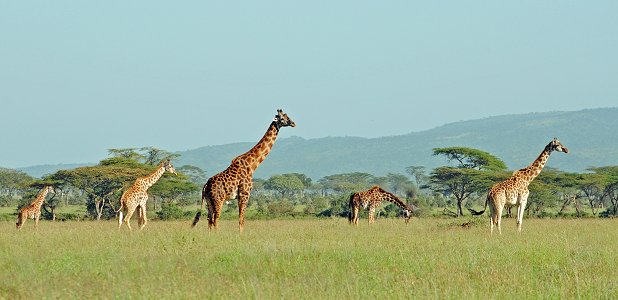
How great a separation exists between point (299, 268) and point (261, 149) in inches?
241

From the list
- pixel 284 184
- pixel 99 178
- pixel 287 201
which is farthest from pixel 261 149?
pixel 284 184

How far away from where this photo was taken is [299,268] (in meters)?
11.0

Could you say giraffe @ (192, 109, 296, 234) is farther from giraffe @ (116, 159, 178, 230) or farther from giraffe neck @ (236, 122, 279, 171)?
giraffe @ (116, 159, 178, 230)

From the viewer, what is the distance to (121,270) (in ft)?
34.4

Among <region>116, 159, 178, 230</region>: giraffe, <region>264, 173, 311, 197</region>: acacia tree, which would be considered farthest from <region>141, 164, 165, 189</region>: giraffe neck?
<region>264, 173, 311, 197</region>: acacia tree

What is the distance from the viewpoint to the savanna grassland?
9.01m

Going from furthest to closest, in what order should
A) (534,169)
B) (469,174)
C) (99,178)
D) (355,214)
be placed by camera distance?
(469,174)
(99,178)
(355,214)
(534,169)

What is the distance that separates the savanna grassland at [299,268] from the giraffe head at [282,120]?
8.13ft

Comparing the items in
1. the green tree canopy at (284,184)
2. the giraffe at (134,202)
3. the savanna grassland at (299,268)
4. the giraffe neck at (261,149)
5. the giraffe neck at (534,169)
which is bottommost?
the savanna grassland at (299,268)

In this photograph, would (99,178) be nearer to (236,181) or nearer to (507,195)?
(236,181)

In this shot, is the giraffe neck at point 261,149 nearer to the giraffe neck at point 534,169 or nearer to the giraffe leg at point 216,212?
the giraffe leg at point 216,212

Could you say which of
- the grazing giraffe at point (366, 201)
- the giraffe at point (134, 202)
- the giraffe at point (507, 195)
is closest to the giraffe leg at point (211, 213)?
the giraffe at point (134, 202)

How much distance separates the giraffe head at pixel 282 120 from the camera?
16.7 meters

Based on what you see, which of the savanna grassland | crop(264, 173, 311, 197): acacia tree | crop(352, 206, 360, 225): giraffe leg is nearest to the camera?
the savanna grassland
